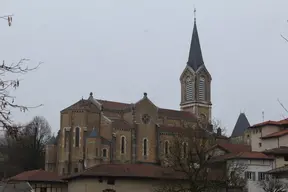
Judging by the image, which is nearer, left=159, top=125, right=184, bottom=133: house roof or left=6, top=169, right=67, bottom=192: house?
left=6, top=169, right=67, bottom=192: house

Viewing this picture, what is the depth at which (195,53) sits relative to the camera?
106 meters

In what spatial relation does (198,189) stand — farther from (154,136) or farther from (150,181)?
(154,136)

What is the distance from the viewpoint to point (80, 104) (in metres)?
79.1

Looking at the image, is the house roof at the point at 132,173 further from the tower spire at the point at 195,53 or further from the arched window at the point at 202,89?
the tower spire at the point at 195,53

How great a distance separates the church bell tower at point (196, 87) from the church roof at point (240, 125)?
959 centimetres

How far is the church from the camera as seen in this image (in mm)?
75875

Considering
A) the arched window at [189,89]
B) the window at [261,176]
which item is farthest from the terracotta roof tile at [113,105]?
the window at [261,176]

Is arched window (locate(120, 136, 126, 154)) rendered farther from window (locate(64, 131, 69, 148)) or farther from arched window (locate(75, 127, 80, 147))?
window (locate(64, 131, 69, 148))

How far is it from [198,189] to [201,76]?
64.6m

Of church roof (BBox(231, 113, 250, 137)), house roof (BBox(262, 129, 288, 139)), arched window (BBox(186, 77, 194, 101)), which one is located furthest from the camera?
church roof (BBox(231, 113, 250, 137))

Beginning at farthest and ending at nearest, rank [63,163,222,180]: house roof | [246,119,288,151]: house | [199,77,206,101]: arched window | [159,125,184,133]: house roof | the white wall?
[199,77,206,101]: arched window → [159,125,184,133]: house roof → the white wall → [246,119,288,151]: house → [63,163,222,180]: house roof

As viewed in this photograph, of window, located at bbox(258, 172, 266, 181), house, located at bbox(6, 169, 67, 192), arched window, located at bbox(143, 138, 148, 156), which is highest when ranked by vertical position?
arched window, located at bbox(143, 138, 148, 156)

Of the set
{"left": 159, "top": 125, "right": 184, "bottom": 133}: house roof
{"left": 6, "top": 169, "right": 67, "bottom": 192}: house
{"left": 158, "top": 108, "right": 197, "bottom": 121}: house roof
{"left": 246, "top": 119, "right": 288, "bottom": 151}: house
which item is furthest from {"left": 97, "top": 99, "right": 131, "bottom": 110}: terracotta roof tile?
{"left": 246, "top": 119, "right": 288, "bottom": 151}: house

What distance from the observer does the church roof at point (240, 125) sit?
10575 cm
